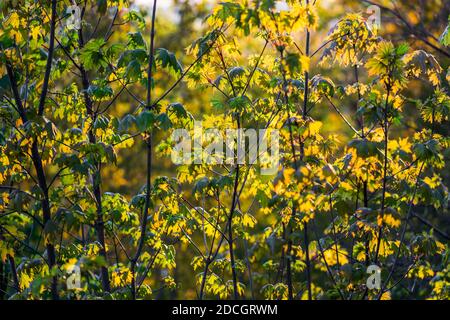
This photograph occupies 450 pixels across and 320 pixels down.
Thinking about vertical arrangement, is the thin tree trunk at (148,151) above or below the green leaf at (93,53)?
below

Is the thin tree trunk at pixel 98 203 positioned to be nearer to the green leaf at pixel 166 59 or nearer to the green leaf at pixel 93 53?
the green leaf at pixel 93 53

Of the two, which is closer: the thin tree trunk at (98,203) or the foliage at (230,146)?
the foliage at (230,146)

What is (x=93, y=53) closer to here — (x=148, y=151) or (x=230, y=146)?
(x=148, y=151)

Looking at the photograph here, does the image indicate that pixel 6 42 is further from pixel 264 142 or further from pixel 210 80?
pixel 264 142

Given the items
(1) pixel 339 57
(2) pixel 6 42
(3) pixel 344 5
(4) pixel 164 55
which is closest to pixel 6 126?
(2) pixel 6 42

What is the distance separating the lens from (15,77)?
5020 mm

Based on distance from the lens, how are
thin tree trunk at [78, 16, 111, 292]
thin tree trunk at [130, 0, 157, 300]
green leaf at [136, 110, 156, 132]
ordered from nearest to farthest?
green leaf at [136, 110, 156, 132] → thin tree trunk at [130, 0, 157, 300] → thin tree trunk at [78, 16, 111, 292]

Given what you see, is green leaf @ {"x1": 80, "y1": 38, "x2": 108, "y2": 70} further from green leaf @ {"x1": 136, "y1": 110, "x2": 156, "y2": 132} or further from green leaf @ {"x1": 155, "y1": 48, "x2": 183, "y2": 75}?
green leaf @ {"x1": 136, "y1": 110, "x2": 156, "y2": 132}

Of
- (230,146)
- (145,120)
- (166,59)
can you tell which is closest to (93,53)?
(166,59)

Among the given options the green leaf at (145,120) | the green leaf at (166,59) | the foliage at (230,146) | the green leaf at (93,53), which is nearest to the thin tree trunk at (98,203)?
the foliage at (230,146)

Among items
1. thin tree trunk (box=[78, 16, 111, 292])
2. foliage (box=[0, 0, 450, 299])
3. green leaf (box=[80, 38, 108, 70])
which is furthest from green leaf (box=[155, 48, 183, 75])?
thin tree trunk (box=[78, 16, 111, 292])

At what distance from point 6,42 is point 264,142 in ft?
6.87

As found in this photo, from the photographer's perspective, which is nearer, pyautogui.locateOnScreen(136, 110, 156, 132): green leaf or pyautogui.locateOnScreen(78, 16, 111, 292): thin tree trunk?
pyautogui.locateOnScreen(136, 110, 156, 132): green leaf
